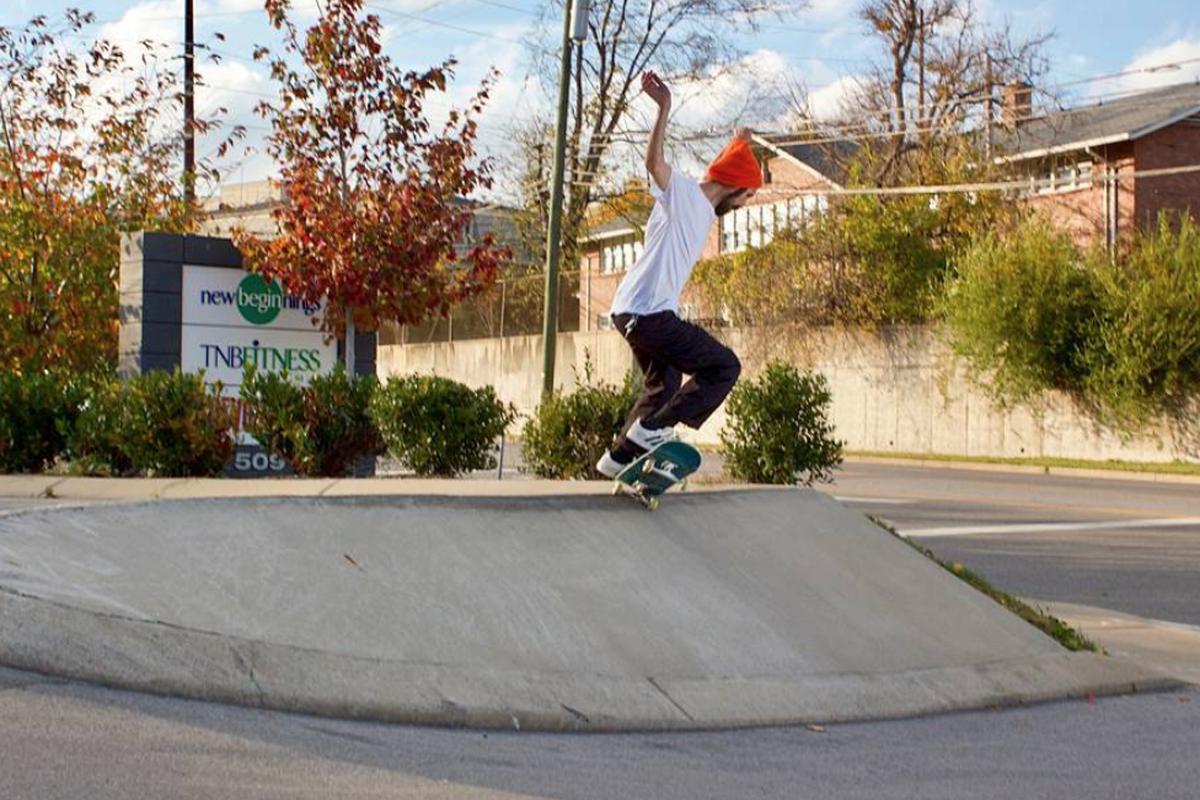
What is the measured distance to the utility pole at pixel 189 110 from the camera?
2283cm

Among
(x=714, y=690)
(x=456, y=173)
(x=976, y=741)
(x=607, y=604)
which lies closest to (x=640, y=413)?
(x=607, y=604)

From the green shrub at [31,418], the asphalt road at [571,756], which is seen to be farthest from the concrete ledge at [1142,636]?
the green shrub at [31,418]

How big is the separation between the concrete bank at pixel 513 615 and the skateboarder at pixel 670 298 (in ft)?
1.87

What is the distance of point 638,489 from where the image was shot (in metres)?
8.81

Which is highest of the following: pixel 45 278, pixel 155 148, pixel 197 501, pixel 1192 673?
pixel 155 148

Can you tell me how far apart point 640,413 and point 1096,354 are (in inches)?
1012

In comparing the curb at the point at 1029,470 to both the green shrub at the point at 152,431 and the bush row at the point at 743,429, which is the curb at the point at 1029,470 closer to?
the bush row at the point at 743,429

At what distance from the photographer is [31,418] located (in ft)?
39.6

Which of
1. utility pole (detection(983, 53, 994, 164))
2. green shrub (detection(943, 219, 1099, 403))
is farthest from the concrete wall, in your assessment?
utility pole (detection(983, 53, 994, 164))

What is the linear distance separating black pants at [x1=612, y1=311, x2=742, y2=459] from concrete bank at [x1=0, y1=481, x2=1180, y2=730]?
0.55 meters

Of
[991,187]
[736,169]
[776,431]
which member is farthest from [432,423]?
[991,187]

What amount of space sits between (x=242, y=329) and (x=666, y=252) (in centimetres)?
761

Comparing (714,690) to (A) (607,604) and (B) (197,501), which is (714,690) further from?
(B) (197,501)

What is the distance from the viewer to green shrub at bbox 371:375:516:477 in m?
11.8
